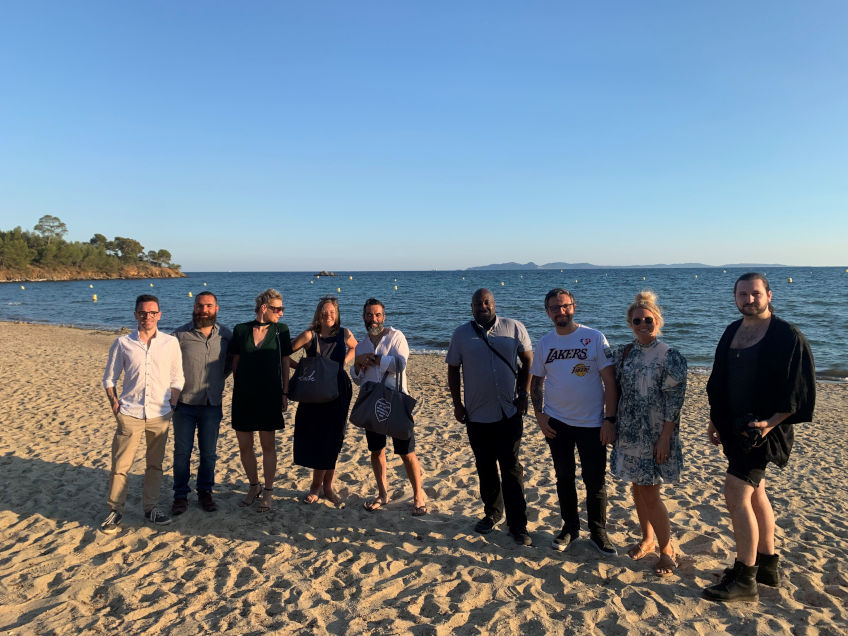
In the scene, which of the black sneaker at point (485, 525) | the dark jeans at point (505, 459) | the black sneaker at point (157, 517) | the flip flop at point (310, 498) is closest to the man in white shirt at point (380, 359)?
the dark jeans at point (505, 459)

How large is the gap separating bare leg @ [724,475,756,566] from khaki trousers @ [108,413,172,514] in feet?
14.2

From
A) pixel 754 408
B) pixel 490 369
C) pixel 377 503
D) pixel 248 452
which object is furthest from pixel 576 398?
pixel 248 452

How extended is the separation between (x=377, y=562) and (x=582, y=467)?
175 centimetres

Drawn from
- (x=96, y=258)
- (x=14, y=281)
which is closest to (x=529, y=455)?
(x=14, y=281)

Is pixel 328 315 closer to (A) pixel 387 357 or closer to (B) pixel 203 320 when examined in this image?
(A) pixel 387 357

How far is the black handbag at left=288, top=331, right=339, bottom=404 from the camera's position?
14.2 feet

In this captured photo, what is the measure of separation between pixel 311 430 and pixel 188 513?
4.60ft

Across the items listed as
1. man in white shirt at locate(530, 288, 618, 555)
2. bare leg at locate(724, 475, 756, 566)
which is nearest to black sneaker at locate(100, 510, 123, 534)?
man in white shirt at locate(530, 288, 618, 555)

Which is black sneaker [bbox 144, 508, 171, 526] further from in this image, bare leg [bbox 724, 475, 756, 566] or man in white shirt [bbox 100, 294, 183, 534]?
bare leg [bbox 724, 475, 756, 566]

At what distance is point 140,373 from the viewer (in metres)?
4.18

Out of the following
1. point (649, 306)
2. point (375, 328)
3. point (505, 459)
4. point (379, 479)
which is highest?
point (649, 306)

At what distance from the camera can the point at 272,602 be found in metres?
3.38

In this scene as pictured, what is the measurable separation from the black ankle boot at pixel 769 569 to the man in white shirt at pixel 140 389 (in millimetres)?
4663

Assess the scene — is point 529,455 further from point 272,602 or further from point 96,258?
point 96,258
